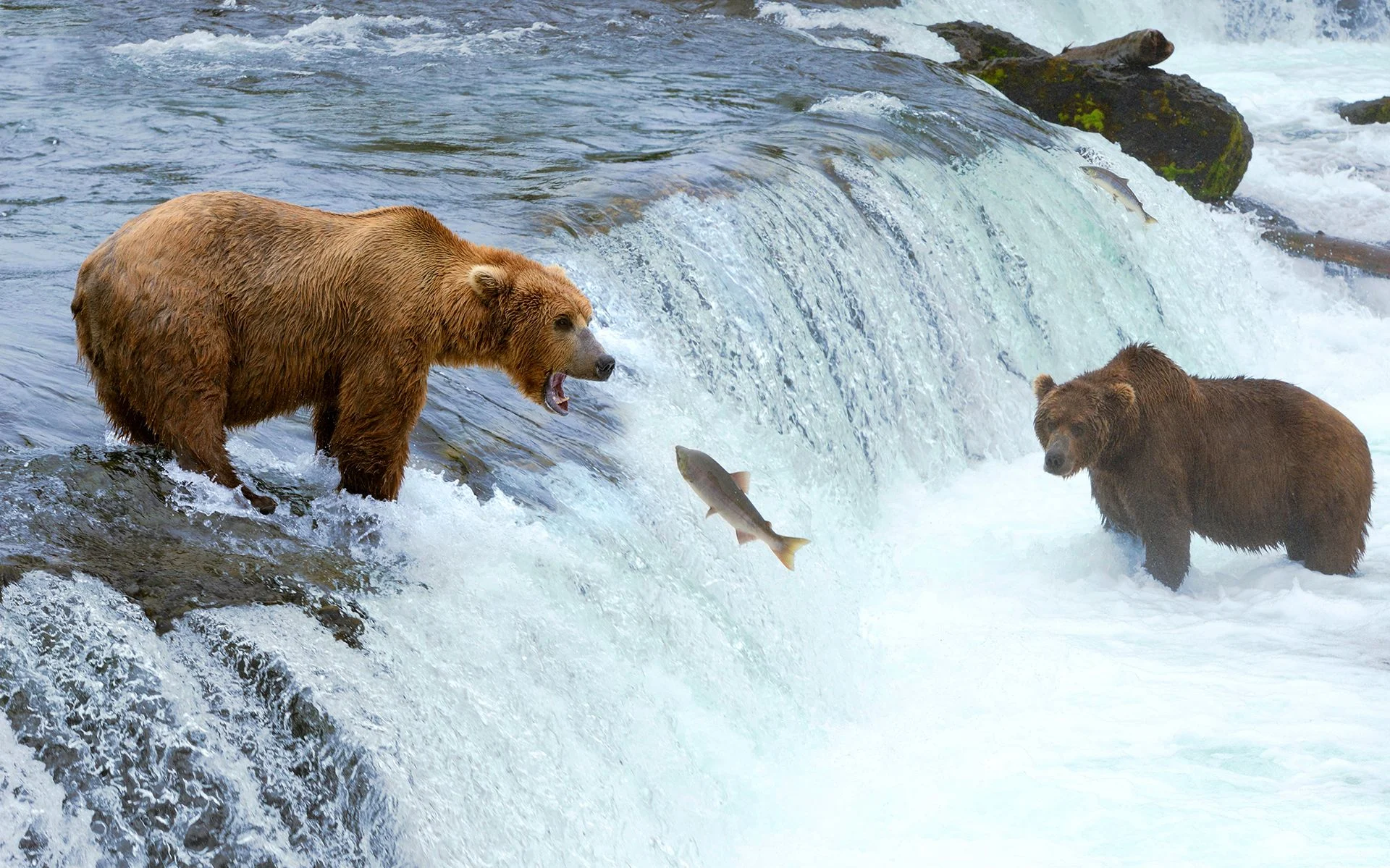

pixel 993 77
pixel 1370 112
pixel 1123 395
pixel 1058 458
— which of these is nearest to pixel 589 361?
pixel 1058 458

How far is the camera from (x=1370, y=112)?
15.8 meters

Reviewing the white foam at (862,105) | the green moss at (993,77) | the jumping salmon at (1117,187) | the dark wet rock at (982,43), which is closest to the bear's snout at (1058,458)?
the jumping salmon at (1117,187)

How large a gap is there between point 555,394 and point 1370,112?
14737mm

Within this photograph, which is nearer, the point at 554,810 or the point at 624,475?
the point at 554,810

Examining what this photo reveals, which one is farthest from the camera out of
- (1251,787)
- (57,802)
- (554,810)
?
(1251,787)

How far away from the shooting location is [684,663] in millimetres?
4461

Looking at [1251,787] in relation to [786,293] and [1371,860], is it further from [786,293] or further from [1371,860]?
[786,293]

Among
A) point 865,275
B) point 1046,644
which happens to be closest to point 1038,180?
point 865,275

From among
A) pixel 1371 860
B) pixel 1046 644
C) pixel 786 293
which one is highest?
pixel 786 293

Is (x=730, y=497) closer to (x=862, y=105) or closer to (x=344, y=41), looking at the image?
(x=862, y=105)

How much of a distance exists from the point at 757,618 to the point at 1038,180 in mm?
5681

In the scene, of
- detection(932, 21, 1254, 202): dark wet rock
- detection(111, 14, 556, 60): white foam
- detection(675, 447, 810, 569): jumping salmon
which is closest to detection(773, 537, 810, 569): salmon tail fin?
detection(675, 447, 810, 569): jumping salmon

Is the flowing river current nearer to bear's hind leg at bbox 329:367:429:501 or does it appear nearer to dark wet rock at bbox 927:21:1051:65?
bear's hind leg at bbox 329:367:429:501

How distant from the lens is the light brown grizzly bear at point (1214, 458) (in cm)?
564
